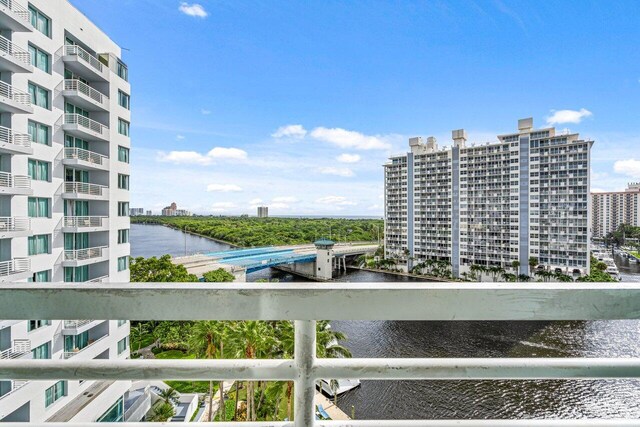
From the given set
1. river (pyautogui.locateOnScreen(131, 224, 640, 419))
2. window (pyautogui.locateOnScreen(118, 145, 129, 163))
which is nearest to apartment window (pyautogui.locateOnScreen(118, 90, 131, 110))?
window (pyautogui.locateOnScreen(118, 145, 129, 163))

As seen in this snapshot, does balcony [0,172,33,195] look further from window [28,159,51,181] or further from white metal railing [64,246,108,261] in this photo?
white metal railing [64,246,108,261]

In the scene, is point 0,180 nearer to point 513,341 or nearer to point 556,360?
point 556,360

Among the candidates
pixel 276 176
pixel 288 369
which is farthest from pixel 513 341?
pixel 276 176

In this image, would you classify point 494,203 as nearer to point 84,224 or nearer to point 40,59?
point 84,224

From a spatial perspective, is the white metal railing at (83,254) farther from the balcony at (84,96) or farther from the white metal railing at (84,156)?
the balcony at (84,96)

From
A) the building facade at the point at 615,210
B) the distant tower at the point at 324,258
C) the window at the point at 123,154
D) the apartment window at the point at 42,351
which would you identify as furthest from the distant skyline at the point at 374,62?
the building facade at the point at 615,210

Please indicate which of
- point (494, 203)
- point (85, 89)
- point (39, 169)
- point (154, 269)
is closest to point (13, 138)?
point (39, 169)
